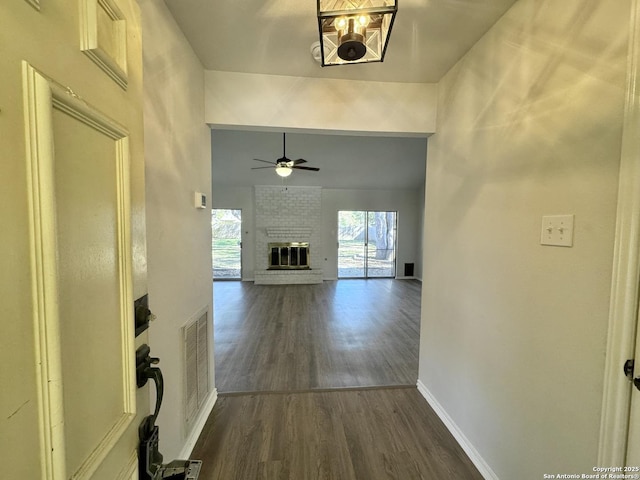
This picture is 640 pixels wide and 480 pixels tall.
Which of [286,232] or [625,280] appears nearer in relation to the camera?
[625,280]

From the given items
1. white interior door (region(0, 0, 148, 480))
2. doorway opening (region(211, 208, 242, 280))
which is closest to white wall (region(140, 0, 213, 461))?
white interior door (region(0, 0, 148, 480))

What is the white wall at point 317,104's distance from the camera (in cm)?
189

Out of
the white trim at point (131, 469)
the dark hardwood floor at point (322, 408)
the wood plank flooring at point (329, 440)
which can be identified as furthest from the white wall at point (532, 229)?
the white trim at point (131, 469)

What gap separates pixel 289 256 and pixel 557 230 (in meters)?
6.00

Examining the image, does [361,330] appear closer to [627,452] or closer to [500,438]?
[500,438]

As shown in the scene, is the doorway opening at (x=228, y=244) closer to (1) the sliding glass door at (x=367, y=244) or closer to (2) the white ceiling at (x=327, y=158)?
(2) the white ceiling at (x=327, y=158)

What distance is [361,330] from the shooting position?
3.61m

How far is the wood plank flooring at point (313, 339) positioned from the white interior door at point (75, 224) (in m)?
1.92

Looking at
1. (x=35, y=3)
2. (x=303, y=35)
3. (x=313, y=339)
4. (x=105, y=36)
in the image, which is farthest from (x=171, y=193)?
(x=313, y=339)

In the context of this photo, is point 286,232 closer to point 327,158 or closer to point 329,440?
point 327,158

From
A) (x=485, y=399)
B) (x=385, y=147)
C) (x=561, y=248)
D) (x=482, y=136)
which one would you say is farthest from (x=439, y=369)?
(x=385, y=147)

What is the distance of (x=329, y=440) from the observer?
171 cm

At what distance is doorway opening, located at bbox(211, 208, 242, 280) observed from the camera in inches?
276

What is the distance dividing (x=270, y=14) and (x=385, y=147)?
14.1 feet
